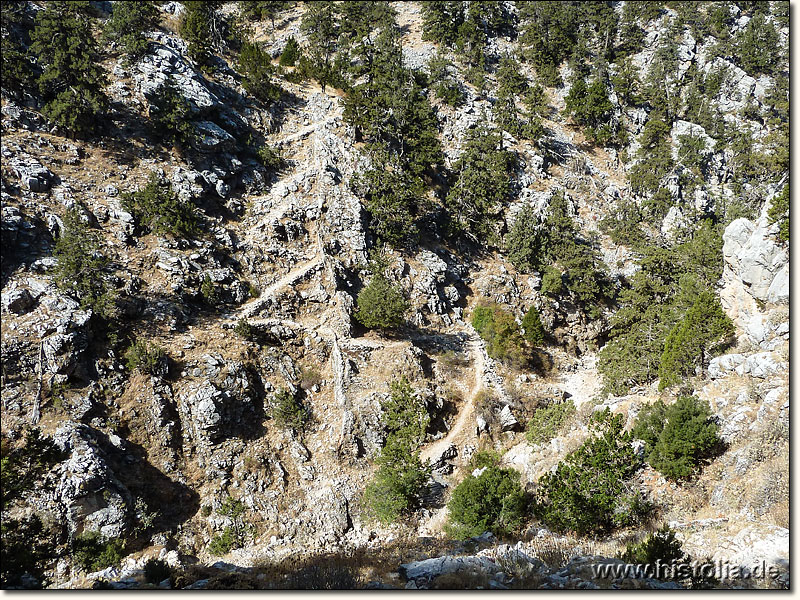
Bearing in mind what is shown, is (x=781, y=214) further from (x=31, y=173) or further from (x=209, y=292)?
(x=31, y=173)

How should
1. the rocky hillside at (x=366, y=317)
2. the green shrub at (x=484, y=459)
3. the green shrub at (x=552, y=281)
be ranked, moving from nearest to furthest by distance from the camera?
the rocky hillside at (x=366, y=317) < the green shrub at (x=484, y=459) < the green shrub at (x=552, y=281)

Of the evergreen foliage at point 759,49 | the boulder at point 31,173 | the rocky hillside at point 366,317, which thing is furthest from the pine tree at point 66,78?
the evergreen foliage at point 759,49

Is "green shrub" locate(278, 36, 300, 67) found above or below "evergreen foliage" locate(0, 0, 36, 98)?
above

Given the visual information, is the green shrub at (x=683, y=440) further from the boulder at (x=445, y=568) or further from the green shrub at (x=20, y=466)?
the green shrub at (x=20, y=466)

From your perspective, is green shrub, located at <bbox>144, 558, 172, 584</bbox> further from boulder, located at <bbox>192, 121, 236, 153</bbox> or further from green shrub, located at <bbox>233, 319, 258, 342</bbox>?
boulder, located at <bbox>192, 121, 236, 153</bbox>

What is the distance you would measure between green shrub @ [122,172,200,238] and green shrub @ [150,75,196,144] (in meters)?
8.46

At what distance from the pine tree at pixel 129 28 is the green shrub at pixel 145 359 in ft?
135

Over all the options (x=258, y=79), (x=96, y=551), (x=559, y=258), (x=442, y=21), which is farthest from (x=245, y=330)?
(x=442, y=21)

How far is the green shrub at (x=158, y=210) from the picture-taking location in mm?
42438

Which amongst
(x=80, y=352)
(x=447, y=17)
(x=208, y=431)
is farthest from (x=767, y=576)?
(x=447, y=17)

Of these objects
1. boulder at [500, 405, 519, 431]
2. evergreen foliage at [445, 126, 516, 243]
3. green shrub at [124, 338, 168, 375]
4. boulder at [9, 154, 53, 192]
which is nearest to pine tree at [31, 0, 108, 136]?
boulder at [9, 154, 53, 192]

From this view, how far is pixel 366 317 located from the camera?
4541cm

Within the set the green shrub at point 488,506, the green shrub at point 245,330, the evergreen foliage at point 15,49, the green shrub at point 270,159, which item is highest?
the evergreen foliage at point 15,49

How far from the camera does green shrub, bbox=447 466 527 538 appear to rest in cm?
2675
